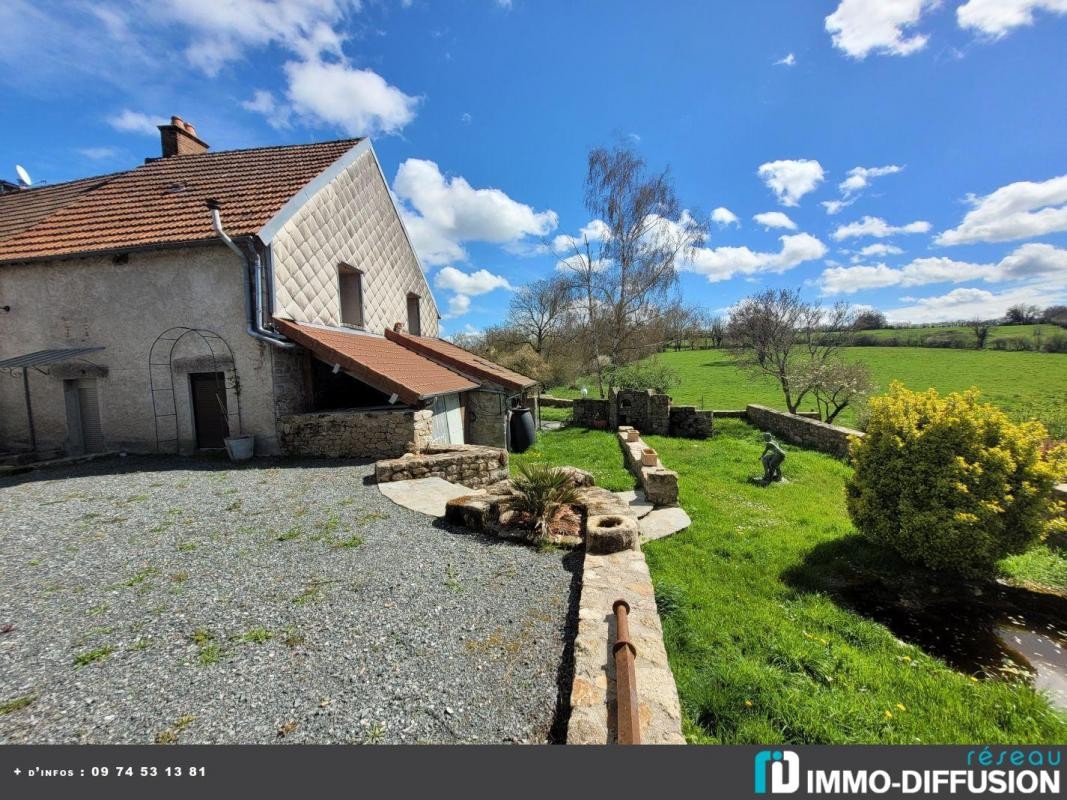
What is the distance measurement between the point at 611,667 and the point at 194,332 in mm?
9856

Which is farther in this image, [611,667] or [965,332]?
[965,332]

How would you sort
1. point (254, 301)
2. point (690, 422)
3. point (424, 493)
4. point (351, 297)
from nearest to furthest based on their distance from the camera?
point (424, 493)
point (254, 301)
point (351, 297)
point (690, 422)

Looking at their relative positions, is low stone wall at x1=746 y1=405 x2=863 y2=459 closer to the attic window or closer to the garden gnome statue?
the garden gnome statue

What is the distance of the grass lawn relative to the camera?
275 centimetres

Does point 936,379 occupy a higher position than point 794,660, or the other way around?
point 936,379

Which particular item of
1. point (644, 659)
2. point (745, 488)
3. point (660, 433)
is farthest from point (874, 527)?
point (660, 433)

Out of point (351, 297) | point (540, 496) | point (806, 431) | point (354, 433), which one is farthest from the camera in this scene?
point (806, 431)

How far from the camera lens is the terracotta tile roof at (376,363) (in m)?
8.05

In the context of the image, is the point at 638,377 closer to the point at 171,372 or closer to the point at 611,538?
the point at 611,538

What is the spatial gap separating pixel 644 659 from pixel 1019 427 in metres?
5.24

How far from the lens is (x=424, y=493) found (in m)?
6.18
